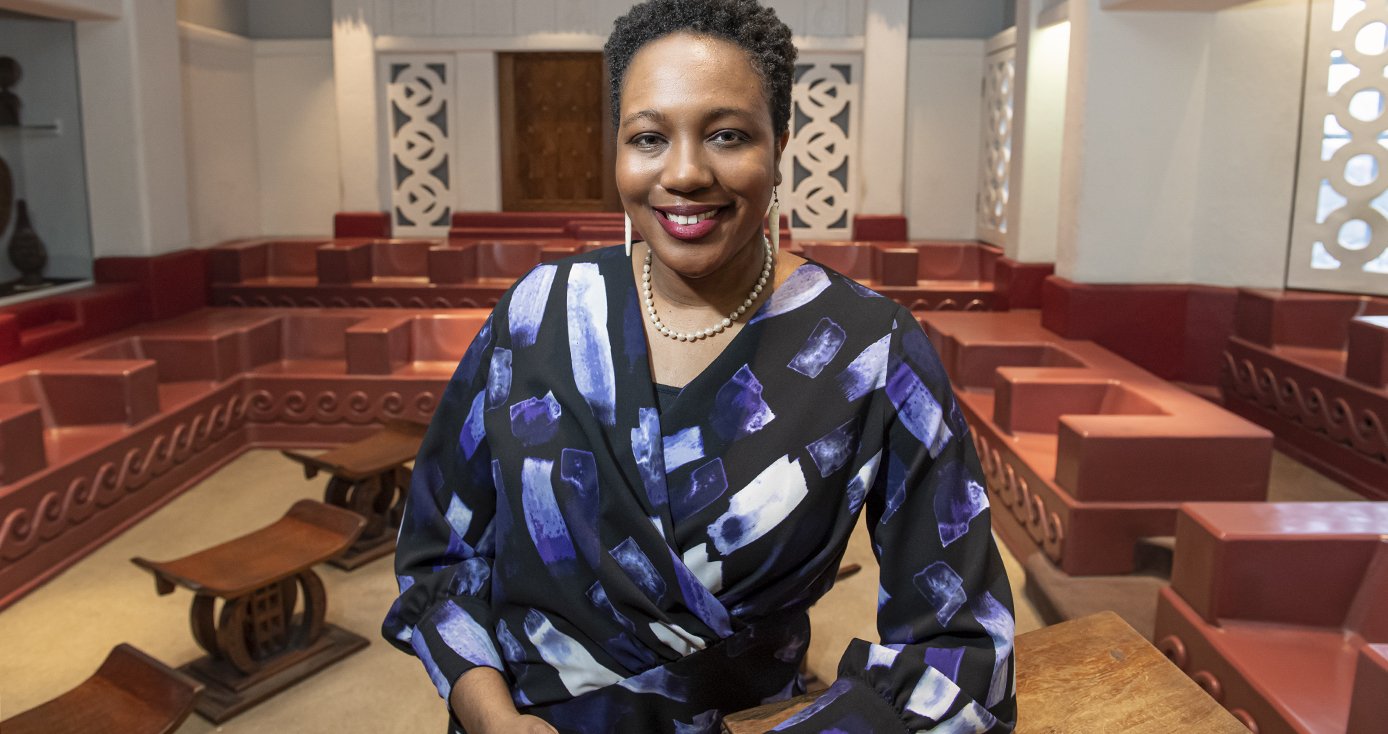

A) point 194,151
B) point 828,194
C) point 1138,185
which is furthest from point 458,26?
point 1138,185

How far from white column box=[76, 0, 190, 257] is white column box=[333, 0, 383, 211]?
6.58ft

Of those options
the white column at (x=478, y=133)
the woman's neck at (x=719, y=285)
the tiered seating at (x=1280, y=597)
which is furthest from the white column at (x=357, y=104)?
the woman's neck at (x=719, y=285)

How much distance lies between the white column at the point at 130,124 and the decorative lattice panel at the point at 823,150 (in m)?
4.42

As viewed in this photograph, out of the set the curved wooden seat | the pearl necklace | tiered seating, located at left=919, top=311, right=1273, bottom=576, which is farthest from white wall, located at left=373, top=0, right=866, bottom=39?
the pearl necklace

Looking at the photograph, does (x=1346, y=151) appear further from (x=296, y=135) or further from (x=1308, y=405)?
(x=296, y=135)

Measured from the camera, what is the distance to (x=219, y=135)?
7.65 meters

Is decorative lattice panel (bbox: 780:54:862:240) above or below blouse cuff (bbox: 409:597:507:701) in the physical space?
above

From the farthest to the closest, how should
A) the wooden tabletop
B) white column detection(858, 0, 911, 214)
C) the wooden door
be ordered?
the wooden door < white column detection(858, 0, 911, 214) < the wooden tabletop

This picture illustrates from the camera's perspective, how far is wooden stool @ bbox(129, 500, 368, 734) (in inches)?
108

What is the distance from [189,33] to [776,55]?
7.46 meters

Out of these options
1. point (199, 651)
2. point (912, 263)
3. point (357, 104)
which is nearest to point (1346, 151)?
point (912, 263)

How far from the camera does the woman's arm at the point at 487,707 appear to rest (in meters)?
1.04

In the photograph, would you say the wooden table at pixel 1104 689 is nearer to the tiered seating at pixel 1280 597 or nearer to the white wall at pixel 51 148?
the tiered seating at pixel 1280 597

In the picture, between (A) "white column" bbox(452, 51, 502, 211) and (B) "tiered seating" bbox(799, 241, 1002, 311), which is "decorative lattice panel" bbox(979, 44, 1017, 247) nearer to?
(B) "tiered seating" bbox(799, 241, 1002, 311)
